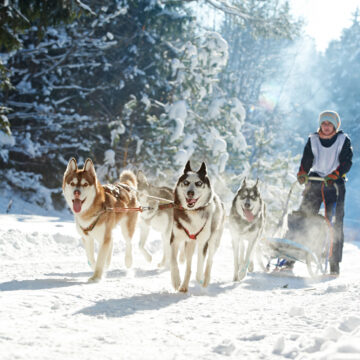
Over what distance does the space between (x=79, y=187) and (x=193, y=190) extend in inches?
51.5

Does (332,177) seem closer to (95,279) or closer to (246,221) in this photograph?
(246,221)

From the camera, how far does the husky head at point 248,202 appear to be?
5.85 m

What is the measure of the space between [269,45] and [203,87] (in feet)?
80.8

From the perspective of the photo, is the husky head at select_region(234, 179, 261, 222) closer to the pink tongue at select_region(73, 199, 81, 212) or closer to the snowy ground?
the snowy ground

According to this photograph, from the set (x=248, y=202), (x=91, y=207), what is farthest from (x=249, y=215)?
(x=91, y=207)

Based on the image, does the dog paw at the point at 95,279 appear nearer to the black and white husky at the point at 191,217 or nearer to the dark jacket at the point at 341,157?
the black and white husky at the point at 191,217

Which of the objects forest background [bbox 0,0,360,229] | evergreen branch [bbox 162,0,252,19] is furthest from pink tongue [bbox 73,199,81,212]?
evergreen branch [bbox 162,0,252,19]

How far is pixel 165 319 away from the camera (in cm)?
297

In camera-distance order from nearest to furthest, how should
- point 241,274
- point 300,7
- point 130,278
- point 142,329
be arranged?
point 142,329
point 130,278
point 241,274
point 300,7

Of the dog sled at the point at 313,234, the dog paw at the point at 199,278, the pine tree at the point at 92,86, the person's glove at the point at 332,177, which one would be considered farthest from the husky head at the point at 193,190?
the pine tree at the point at 92,86

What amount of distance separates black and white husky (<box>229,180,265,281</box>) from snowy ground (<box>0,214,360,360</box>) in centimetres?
70

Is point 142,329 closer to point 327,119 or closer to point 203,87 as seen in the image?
point 327,119

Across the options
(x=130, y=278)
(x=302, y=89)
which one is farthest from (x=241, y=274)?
(x=302, y=89)

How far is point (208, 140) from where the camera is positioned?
15.3 m
